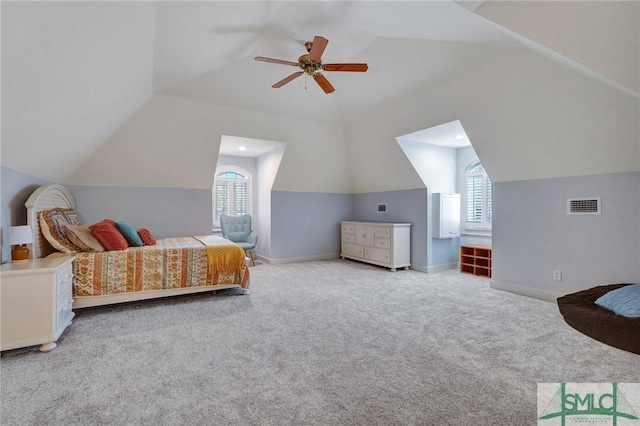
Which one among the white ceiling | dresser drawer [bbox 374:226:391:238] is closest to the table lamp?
the white ceiling

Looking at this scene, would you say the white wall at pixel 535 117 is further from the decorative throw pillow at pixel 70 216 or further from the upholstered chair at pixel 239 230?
the decorative throw pillow at pixel 70 216

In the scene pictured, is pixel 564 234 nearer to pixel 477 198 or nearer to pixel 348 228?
pixel 477 198

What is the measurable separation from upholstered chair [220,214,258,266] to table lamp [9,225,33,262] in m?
3.64

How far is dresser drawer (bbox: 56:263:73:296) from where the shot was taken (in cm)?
272

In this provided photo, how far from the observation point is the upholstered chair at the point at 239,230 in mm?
6418

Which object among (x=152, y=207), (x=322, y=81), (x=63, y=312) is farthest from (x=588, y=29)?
(x=152, y=207)

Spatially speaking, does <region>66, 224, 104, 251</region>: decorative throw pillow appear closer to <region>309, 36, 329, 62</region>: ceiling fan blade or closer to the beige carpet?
the beige carpet

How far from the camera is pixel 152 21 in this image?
2730 mm

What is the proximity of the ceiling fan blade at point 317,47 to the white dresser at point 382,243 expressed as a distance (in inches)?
139

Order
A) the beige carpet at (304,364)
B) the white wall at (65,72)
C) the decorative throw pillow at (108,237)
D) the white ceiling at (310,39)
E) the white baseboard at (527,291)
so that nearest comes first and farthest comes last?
the beige carpet at (304,364)
the white wall at (65,72)
the white ceiling at (310,39)
the decorative throw pillow at (108,237)
the white baseboard at (527,291)

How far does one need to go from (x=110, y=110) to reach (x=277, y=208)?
3.47m

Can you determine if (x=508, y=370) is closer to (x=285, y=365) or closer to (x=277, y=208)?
(x=285, y=365)

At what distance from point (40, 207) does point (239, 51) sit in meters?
2.88

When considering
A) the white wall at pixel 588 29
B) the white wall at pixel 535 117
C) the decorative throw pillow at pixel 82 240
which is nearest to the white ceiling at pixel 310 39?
the white wall at pixel 535 117
